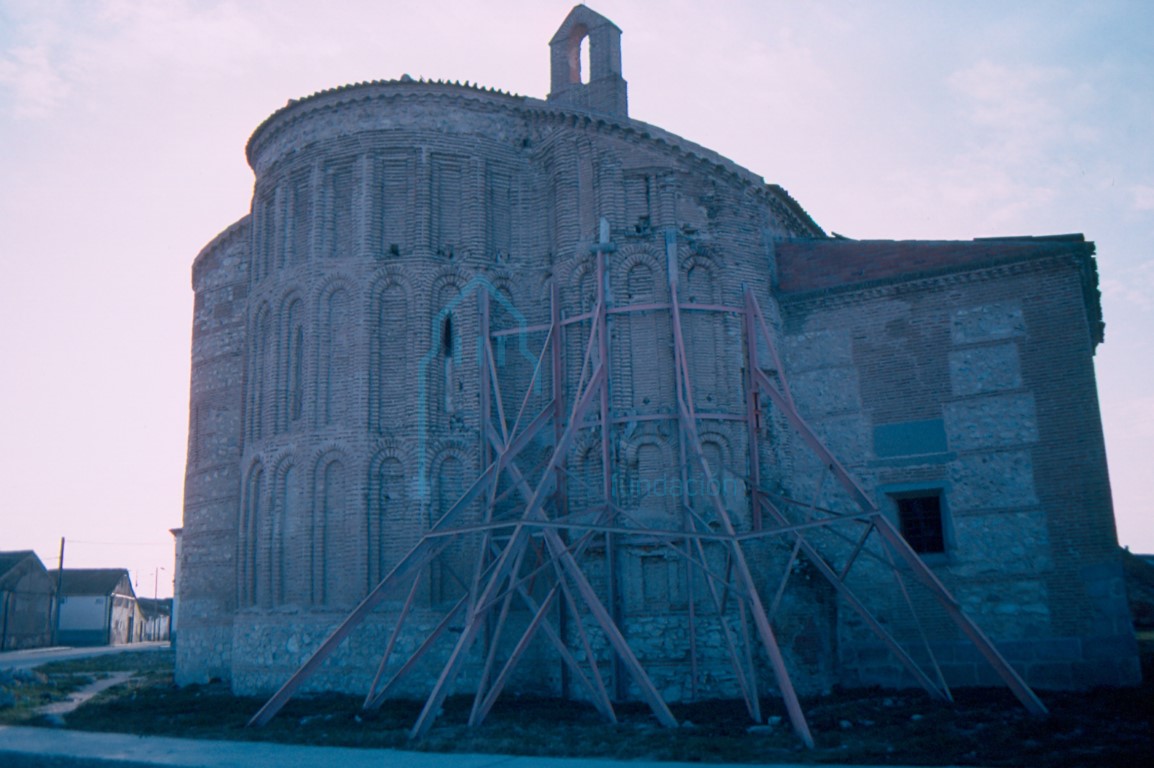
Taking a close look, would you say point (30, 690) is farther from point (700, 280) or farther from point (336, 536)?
point (700, 280)

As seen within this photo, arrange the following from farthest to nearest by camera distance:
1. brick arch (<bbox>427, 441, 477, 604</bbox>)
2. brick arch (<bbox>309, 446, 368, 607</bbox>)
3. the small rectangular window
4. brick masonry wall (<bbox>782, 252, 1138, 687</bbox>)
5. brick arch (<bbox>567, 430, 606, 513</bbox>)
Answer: brick arch (<bbox>309, 446, 368, 607</bbox>) < brick arch (<bbox>427, 441, 477, 604</bbox>) < brick arch (<bbox>567, 430, 606, 513</bbox>) < the small rectangular window < brick masonry wall (<bbox>782, 252, 1138, 687</bbox>)

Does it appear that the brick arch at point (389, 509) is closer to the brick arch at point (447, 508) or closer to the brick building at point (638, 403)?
the brick building at point (638, 403)

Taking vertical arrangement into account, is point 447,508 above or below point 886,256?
below

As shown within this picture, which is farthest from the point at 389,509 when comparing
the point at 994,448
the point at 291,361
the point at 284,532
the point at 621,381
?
the point at 994,448

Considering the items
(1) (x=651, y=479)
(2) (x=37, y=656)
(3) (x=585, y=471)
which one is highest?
(3) (x=585, y=471)

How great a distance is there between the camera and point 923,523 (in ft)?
53.8

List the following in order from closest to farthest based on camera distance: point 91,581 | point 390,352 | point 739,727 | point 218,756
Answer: point 218,756, point 739,727, point 390,352, point 91,581

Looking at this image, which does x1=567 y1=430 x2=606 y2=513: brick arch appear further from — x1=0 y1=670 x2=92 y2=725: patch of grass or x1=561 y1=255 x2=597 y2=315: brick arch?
x1=0 y1=670 x2=92 y2=725: patch of grass

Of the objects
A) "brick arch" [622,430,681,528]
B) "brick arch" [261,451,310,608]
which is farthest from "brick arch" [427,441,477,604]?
"brick arch" [622,430,681,528]

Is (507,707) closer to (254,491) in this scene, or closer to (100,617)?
(254,491)

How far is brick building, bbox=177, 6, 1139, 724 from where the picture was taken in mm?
15375

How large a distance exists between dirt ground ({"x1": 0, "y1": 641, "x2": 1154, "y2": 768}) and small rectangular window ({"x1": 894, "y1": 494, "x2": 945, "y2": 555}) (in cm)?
249

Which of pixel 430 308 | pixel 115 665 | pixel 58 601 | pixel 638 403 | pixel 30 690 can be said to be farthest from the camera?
pixel 58 601

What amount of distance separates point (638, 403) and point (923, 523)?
523 cm
